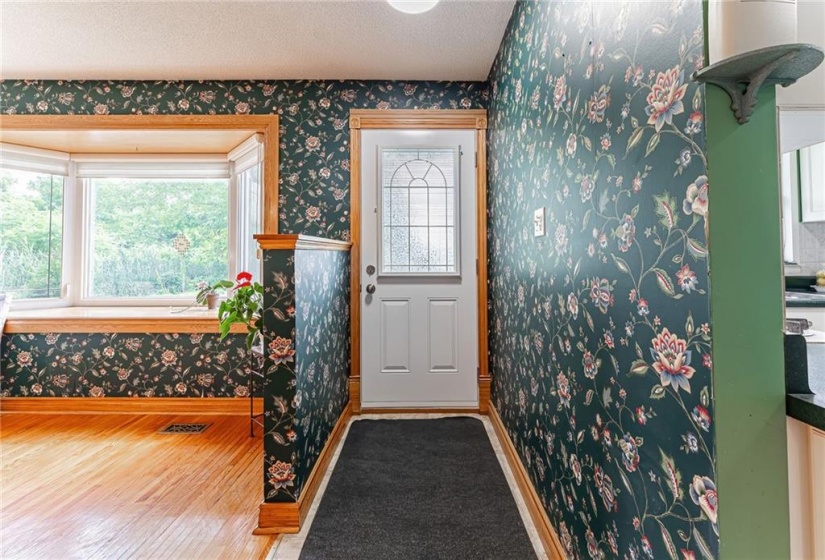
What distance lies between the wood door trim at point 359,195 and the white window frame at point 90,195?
106 cm

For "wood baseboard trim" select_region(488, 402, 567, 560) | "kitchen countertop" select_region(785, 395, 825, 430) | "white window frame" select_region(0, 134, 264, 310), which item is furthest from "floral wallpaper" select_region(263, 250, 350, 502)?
"white window frame" select_region(0, 134, 264, 310)

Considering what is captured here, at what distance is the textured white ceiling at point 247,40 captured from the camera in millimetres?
2049

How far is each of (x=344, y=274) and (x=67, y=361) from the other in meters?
2.16

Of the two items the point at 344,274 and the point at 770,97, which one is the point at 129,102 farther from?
the point at 770,97

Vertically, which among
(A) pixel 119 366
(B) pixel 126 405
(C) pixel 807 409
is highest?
(C) pixel 807 409

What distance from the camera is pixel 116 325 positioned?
280 centimetres

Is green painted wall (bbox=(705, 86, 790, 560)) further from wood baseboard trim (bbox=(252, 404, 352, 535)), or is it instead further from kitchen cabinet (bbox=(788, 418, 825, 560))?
wood baseboard trim (bbox=(252, 404, 352, 535))

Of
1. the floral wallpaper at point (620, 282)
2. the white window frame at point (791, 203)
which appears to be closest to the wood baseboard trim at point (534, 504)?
the floral wallpaper at point (620, 282)

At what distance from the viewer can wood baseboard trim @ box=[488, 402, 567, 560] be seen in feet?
4.48

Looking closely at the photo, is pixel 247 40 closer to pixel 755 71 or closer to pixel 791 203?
pixel 755 71

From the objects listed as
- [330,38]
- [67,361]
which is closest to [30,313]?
[67,361]

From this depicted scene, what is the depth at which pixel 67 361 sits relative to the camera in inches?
111

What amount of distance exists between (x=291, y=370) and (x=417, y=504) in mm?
826

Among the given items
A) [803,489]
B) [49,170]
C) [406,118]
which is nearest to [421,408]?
[406,118]
